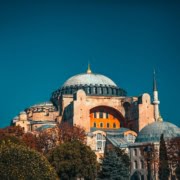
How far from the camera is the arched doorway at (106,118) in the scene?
98.0m

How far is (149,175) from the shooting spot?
76.2m

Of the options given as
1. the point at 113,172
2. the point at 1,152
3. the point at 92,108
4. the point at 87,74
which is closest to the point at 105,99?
the point at 92,108

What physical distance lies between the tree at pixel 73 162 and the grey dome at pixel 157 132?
1583 cm

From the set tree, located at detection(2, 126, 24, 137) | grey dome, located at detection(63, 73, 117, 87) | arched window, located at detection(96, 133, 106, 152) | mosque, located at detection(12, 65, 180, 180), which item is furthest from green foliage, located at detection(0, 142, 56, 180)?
grey dome, located at detection(63, 73, 117, 87)

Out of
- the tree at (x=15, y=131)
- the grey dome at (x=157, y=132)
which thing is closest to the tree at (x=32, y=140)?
the tree at (x=15, y=131)

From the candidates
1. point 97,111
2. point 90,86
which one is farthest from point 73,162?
point 90,86

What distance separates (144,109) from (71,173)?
107ft

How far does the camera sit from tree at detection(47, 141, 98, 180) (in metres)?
64.0

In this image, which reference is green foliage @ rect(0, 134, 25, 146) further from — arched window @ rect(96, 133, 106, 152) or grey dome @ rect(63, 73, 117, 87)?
grey dome @ rect(63, 73, 117, 87)

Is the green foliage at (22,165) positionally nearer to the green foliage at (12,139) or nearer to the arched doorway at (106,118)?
the green foliage at (12,139)

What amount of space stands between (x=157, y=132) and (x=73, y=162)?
1973 cm

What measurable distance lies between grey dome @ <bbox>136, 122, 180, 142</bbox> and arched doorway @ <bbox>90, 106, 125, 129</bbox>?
16677mm

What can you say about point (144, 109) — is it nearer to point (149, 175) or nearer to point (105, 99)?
point (105, 99)

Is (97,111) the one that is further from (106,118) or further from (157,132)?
(157,132)
